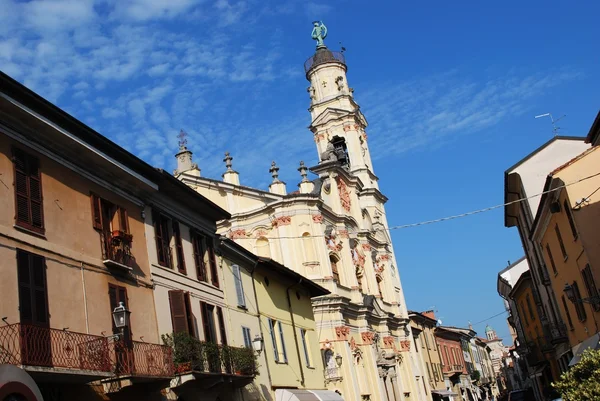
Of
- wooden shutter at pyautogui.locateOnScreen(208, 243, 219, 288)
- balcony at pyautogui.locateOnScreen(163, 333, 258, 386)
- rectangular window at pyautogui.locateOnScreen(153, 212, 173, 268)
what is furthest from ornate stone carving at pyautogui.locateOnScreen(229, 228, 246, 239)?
rectangular window at pyautogui.locateOnScreen(153, 212, 173, 268)

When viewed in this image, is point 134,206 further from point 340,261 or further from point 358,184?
point 358,184

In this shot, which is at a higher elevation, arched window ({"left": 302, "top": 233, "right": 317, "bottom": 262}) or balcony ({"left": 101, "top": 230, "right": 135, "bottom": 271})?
arched window ({"left": 302, "top": 233, "right": 317, "bottom": 262})

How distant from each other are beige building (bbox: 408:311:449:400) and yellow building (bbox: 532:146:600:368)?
1099 inches

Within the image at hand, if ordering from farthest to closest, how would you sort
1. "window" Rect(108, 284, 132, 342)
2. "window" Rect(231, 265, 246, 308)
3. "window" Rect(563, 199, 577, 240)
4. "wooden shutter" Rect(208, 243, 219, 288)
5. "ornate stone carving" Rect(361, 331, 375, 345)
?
"ornate stone carving" Rect(361, 331, 375, 345)
"window" Rect(563, 199, 577, 240)
"window" Rect(231, 265, 246, 308)
"wooden shutter" Rect(208, 243, 219, 288)
"window" Rect(108, 284, 132, 342)

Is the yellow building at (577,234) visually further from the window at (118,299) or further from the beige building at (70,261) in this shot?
the window at (118,299)

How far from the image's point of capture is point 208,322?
21828mm

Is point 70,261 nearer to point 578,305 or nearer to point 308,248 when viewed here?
point 578,305

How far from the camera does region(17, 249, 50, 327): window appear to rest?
13.4 m

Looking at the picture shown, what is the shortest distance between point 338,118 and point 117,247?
43.2m

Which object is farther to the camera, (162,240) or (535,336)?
(535,336)

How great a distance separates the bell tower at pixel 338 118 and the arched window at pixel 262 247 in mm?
15201

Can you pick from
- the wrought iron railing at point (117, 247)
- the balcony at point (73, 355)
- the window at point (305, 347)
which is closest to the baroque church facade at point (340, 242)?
the window at point (305, 347)

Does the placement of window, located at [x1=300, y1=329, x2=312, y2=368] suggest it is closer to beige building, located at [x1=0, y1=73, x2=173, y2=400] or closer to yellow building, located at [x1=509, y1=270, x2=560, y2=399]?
beige building, located at [x1=0, y1=73, x2=173, y2=400]

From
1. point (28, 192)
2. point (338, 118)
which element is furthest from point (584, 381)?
point (338, 118)
